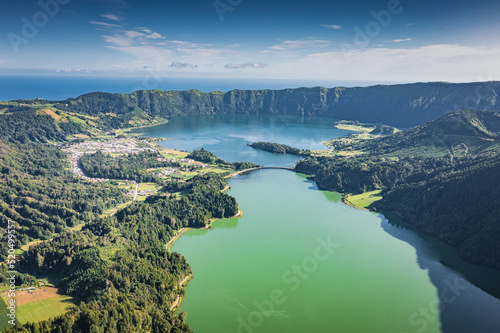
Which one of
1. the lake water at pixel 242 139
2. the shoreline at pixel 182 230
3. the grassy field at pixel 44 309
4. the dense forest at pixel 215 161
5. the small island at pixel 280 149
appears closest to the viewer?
the grassy field at pixel 44 309

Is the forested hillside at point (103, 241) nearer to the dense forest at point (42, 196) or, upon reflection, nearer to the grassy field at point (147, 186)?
the dense forest at point (42, 196)

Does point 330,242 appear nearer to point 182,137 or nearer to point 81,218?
point 81,218

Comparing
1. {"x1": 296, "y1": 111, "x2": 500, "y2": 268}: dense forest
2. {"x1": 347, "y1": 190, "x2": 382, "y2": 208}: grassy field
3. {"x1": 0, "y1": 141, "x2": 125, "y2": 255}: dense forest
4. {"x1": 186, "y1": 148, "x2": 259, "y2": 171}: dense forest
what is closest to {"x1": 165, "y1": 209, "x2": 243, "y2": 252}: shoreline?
{"x1": 0, "y1": 141, "x2": 125, "y2": 255}: dense forest

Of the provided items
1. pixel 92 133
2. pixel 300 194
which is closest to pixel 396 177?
pixel 300 194

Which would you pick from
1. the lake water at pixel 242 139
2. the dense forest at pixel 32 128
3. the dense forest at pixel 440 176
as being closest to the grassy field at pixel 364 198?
the dense forest at pixel 440 176

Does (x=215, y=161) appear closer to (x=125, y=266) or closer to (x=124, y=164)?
(x=124, y=164)

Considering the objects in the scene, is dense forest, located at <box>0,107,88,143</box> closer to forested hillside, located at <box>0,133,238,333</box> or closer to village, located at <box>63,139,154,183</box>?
village, located at <box>63,139,154,183</box>
